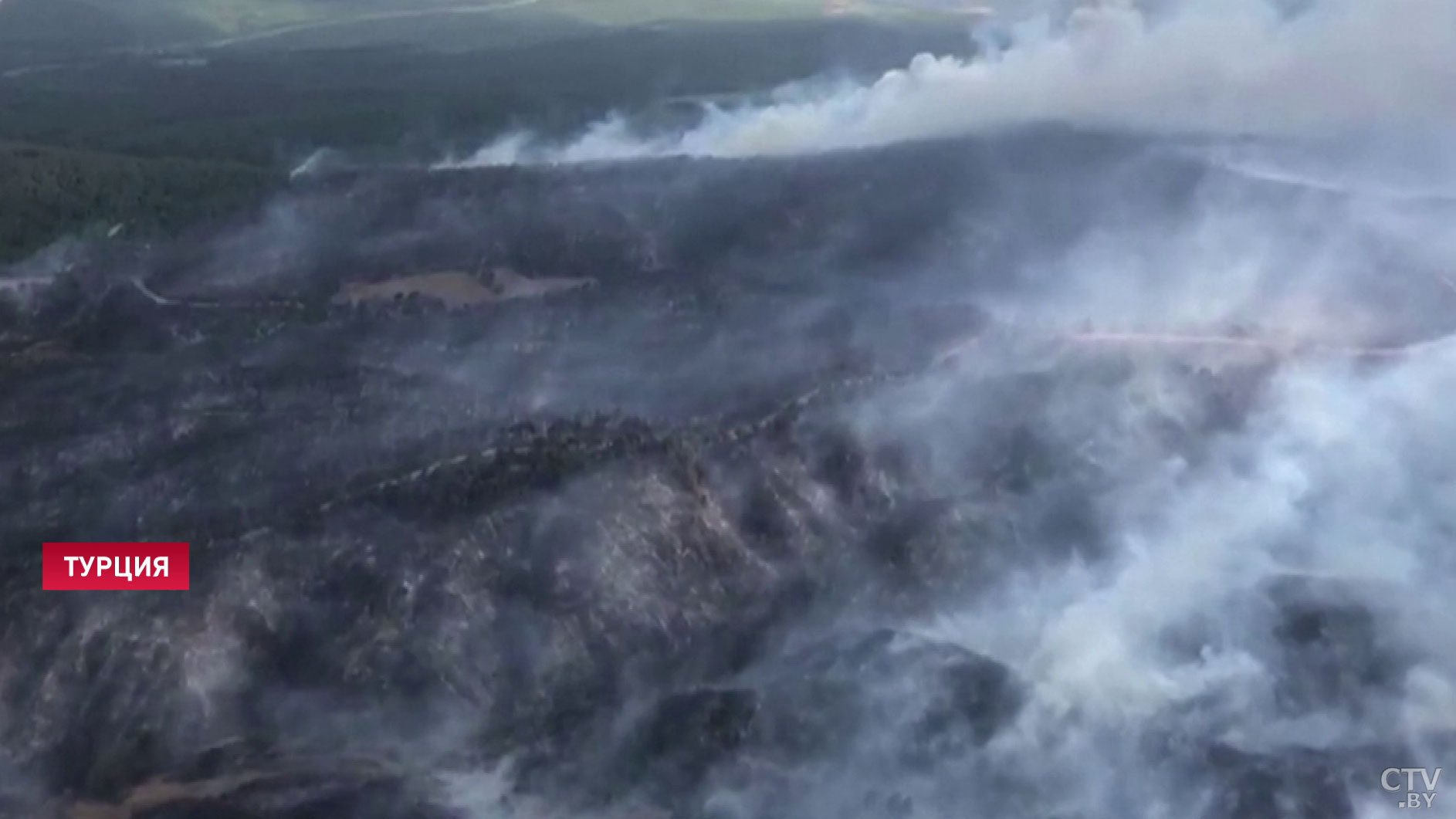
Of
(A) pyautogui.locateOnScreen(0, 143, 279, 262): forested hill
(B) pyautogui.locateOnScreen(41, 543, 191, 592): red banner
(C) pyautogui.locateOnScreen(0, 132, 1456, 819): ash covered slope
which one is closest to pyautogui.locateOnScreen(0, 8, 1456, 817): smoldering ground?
(C) pyautogui.locateOnScreen(0, 132, 1456, 819): ash covered slope

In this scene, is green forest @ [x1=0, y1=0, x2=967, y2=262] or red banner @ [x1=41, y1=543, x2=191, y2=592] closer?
red banner @ [x1=41, y1=543, x2=191, y2=592]

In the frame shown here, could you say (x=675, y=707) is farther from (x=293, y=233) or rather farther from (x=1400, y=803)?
(x=293, y=233)

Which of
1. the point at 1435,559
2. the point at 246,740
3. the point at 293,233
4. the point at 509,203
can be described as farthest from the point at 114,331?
the point at 1435,559

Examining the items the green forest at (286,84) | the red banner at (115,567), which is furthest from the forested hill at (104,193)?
the red banner at (115,567)

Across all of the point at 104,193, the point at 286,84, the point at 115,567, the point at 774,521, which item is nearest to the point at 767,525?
the point at 774,521

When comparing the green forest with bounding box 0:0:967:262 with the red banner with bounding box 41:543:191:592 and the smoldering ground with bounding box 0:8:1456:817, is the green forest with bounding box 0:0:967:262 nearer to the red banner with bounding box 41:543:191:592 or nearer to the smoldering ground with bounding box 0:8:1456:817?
the smoldering ground with bounding box 0:8:1456:817

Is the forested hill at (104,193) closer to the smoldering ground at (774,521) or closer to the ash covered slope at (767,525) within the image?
the smoldering ground at (774,521)
